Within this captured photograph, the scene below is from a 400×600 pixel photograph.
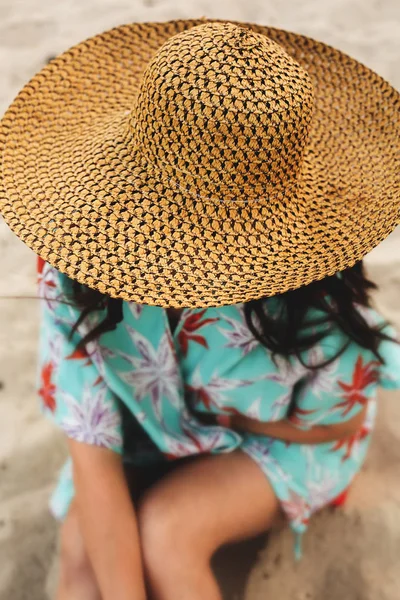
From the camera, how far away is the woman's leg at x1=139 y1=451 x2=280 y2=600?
1015 millimetres

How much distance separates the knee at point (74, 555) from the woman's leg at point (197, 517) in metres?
0.14

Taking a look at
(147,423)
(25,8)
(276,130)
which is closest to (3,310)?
(147,423)

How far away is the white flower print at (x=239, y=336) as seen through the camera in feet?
3.05

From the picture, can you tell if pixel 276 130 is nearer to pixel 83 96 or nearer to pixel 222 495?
pixel 83 96

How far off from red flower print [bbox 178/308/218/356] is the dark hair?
0.28 ft

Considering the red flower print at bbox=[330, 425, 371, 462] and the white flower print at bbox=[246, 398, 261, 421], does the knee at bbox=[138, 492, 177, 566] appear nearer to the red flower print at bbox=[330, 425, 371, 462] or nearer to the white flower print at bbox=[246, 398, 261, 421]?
→ the white flower print at bbox=[246, 398, 261, 421]

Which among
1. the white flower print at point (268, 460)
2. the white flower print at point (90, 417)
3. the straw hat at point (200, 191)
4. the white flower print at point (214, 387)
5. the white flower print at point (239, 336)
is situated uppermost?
the straw hat at point (200, 191)

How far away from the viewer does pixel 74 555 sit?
1097mm

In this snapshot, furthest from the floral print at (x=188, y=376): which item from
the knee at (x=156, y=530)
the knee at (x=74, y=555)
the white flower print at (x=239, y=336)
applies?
the knee at (x=74, y=555)

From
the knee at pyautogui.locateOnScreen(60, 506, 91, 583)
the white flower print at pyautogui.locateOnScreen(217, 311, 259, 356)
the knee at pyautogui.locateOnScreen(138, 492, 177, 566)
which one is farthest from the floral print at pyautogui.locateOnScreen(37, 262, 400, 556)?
the knee at pyautogui.locateOnScreen(60, 506, 91, 583)

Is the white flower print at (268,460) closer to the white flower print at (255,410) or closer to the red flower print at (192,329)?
the white flower print at (255,410)

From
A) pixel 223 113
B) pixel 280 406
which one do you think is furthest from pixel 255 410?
pixel 223 113

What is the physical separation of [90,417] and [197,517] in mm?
283

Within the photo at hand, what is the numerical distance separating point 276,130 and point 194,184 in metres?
0.12
